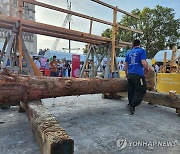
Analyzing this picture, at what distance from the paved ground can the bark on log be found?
47 cm

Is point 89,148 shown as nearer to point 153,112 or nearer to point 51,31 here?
point 153,112

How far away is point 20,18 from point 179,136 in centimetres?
404

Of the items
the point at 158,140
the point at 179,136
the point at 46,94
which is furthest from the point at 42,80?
the point at 179,136

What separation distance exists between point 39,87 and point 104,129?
1.24 meters

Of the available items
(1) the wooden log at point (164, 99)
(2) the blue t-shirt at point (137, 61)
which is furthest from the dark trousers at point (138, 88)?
(1) the wooden log at point (164, 99)

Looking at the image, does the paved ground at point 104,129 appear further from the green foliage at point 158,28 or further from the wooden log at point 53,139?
the green foliage at point 158,28

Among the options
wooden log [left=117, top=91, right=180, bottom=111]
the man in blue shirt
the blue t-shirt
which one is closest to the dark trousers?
the man in blue shirt

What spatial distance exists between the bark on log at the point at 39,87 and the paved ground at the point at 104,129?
47 centimetres

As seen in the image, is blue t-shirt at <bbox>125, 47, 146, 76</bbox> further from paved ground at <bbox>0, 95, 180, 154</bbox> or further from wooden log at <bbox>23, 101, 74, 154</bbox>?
wooden log at <bbox>23, 101, 74, 154</bbox>

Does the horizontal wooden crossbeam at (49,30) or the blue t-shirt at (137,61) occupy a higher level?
the horizontal wooden crossbeam at (49,30)

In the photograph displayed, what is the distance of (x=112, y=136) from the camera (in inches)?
108

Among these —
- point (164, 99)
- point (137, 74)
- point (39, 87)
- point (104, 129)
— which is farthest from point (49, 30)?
point (164, 99)

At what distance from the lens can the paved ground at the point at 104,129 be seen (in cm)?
236

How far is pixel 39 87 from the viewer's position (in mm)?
3137
